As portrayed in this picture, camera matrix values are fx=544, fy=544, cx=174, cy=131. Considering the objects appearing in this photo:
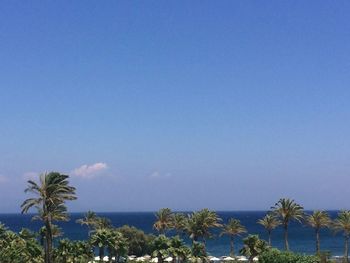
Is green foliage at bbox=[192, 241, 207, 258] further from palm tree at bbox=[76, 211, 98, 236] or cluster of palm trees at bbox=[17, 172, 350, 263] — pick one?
palm tree at bbox=[76, 211, 98, 236]

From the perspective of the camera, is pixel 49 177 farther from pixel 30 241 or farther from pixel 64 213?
pixel 30 241

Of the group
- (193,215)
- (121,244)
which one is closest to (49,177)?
(121,244)

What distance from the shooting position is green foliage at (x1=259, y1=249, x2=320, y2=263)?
86.5 m

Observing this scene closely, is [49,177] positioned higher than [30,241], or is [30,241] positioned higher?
[49,177]

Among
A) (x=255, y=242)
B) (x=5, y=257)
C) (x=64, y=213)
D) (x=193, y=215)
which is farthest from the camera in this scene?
(x=193, y=215)

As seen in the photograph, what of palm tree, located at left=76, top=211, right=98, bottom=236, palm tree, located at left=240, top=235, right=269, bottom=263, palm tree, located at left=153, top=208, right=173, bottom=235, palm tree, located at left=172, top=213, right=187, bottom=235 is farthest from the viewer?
palm tree, located at left=76, top=211, right=98, bottom=236

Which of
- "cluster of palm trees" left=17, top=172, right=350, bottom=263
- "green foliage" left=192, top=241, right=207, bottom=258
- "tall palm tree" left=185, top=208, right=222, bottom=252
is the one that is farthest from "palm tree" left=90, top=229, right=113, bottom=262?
"tall palm tree" left=185, top=208, right=222, bottom=252

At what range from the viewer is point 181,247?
90875 mm

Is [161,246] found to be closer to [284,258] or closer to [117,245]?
[117,245]

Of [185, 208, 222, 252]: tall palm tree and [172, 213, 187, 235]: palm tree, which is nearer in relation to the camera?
[185, 208, 222, 252]: tall palm tree

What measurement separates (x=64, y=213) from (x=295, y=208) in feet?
165

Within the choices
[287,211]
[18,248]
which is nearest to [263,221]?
[287,211]

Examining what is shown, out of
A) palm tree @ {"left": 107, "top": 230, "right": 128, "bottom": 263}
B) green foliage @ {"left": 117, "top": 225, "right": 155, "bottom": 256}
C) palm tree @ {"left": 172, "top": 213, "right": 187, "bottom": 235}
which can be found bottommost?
green foliage @ {"left": 117, "top": 225, "right": 155, "bottom": 256}

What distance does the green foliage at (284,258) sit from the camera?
284ft
